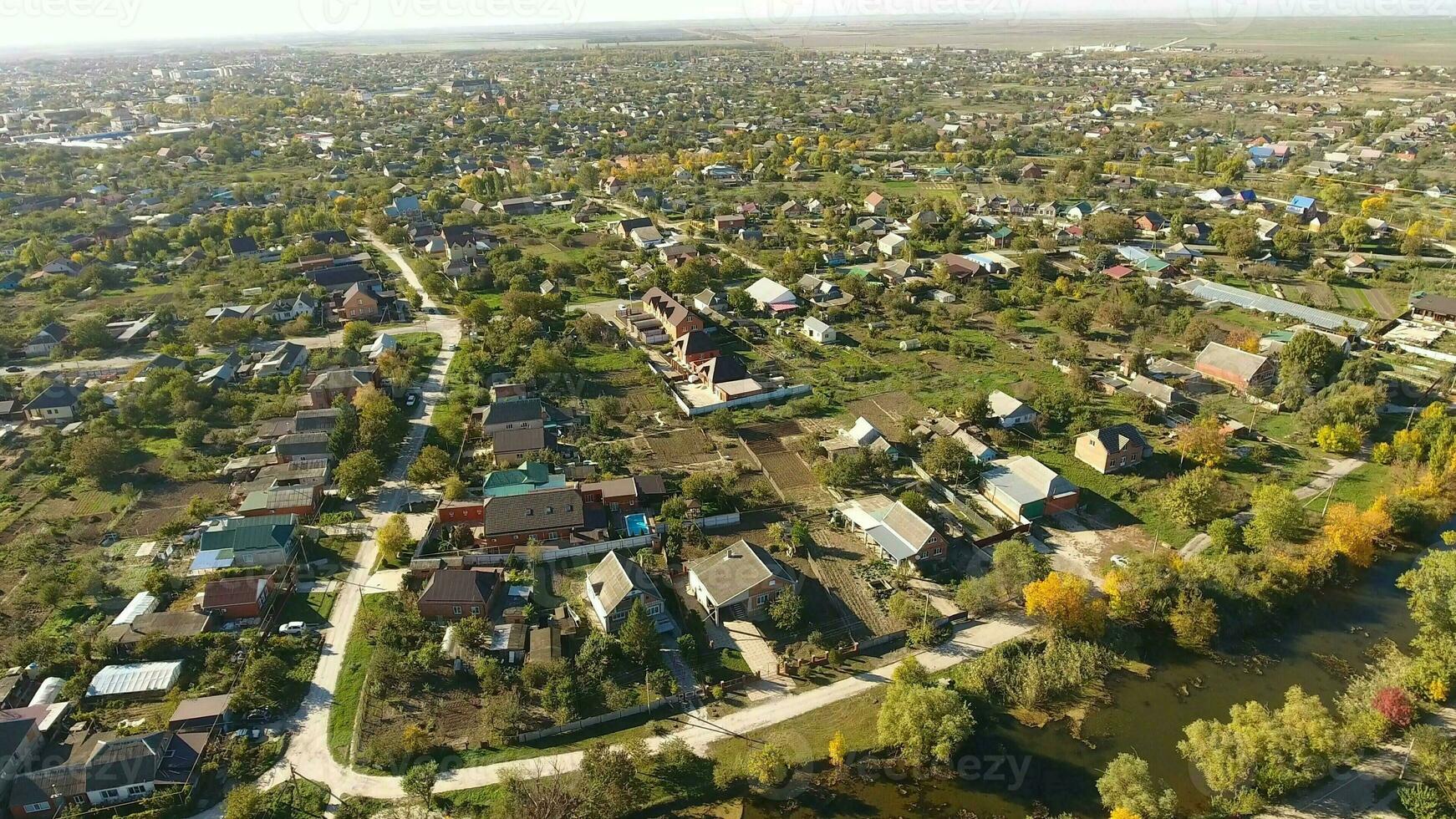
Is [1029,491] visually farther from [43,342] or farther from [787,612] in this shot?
[43,342]

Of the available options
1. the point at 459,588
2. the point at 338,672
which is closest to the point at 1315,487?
the point at 459,588

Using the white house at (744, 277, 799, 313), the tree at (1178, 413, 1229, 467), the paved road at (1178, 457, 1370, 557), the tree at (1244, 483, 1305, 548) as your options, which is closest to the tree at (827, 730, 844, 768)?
the paved road at (1178, 457, 1370, 557)

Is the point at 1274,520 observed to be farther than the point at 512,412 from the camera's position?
No

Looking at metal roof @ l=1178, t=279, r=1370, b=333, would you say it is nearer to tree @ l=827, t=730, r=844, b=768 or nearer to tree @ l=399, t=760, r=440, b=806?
tree @ l=827, t=730, r=844, b=768

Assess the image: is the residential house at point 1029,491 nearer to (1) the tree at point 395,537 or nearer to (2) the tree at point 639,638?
(2) the tree at point 639,638

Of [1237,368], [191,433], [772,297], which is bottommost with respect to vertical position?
[191,433]

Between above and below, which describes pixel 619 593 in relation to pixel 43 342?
below
